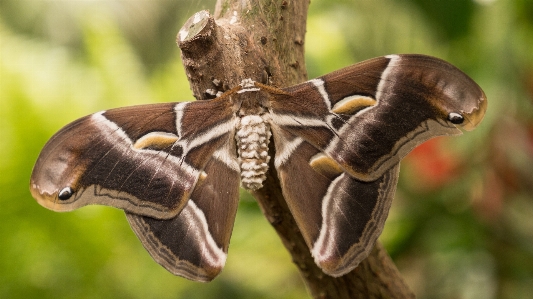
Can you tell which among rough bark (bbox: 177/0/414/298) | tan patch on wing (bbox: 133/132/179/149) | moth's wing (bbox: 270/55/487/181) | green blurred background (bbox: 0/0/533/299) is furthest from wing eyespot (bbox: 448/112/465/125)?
green blurred background (bbox: 0/0/533/299)

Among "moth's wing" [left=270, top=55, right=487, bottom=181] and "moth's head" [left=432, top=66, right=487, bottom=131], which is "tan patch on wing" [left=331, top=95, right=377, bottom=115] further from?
"moth's head" [left=432, top=66, right=487, bottom=131]

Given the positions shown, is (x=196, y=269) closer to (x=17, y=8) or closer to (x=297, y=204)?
(x=297, y=204)

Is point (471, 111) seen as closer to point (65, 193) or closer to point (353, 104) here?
point (353, 104)

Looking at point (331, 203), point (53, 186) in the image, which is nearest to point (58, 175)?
point (53, 186)

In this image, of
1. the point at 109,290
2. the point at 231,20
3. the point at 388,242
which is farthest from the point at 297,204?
the point at 109,290

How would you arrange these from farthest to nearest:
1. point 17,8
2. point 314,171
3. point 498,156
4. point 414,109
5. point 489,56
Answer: point 17,8 < point 498,156 < point 489,56 < point 314,171 < point 414,109
